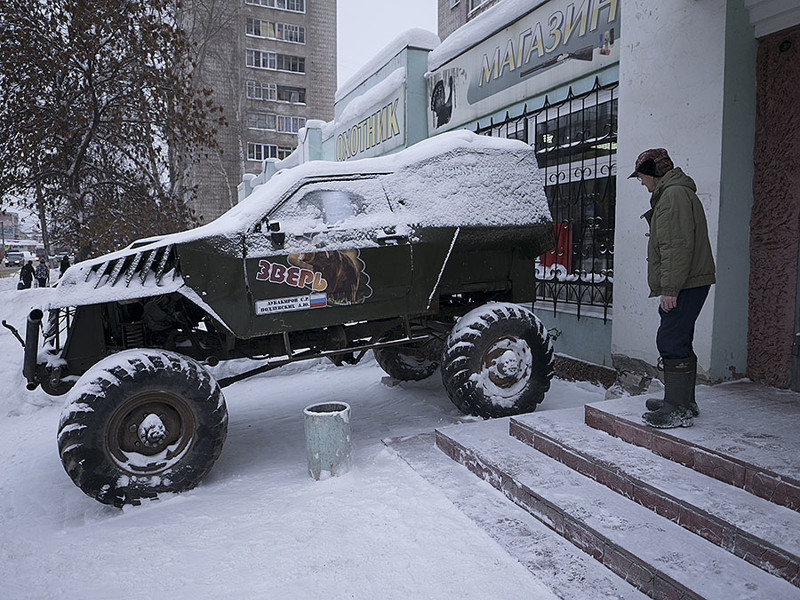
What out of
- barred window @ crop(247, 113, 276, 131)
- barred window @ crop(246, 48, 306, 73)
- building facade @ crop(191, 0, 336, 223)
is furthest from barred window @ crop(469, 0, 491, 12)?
barred window @ crop(246, 48, 306, 73)

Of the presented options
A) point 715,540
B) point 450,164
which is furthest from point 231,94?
point 715,540

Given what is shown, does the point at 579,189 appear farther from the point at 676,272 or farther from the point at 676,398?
the point at 676,398

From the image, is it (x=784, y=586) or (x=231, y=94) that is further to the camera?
(x=231, y=94)

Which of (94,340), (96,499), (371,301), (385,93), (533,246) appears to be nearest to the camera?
(96,499)

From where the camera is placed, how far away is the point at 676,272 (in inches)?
139

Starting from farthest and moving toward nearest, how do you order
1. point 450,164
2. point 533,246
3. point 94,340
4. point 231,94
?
point 231,94
point 533,246
point 450,164
point 94,340

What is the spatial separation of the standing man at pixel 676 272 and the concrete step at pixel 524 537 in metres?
1.17

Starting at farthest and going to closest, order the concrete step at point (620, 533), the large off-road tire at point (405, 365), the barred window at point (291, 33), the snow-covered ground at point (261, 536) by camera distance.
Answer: the barred window at point (291, 33)
the large off-road tire at point (405, 365)
the snow-covered ground at point (261, 536)
the concrete step at point (620, 533)

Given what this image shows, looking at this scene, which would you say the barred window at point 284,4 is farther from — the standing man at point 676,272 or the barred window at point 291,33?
the standing man at point 676,272

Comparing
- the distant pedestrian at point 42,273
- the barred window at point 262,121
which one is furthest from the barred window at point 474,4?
the barred window at point 262,121

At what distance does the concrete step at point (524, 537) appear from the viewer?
2580 mm

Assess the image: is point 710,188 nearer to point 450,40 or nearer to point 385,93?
point 450,40

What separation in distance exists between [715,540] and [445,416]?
3.01m

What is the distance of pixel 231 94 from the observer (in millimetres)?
30922
